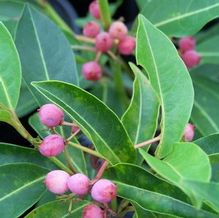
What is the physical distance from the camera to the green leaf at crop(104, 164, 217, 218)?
0.70 metres

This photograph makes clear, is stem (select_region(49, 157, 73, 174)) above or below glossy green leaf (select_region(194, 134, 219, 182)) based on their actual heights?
above

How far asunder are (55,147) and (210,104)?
1.79ft

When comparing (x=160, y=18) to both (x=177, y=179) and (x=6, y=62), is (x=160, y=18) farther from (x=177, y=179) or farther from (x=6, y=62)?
(x=177, y=179)

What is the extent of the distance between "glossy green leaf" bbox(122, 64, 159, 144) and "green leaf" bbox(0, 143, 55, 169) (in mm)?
160

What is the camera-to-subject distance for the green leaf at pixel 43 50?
952 millimetres

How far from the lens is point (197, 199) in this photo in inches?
23.5

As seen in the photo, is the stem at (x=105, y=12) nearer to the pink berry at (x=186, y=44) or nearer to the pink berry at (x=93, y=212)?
the pink berry at (x=186, y=44)

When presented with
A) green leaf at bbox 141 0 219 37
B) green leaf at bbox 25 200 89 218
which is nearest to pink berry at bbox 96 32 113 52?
green leaf at bbox 141 0 219 37

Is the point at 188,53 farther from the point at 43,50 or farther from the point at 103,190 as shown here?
the point at 103,190

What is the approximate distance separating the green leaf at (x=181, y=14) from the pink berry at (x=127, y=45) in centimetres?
7

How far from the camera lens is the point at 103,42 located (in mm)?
1069

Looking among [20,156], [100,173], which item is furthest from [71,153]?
[100,173]

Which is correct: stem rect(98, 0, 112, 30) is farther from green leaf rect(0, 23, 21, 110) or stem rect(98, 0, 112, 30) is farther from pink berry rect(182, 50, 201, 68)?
green leaf rect(0, 23, 21, 110)

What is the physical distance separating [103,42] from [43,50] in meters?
0.14
